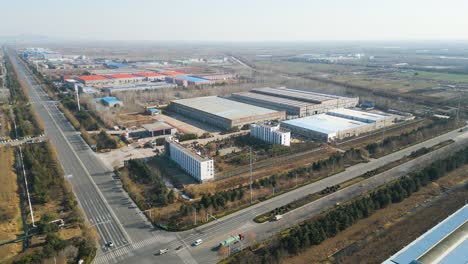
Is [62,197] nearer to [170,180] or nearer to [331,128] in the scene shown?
[170,180]

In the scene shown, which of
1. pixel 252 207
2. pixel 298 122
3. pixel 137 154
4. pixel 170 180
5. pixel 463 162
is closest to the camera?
pixel 252 207

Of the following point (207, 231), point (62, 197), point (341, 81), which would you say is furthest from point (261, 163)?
point (341, 81)

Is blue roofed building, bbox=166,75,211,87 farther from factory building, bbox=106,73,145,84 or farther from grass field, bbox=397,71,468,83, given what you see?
grass field, bbox=397,71,468,83

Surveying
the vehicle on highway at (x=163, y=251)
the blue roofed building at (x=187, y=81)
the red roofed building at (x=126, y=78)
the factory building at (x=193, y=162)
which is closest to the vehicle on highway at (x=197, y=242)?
the vehicle on highway at (x=163, y=251)

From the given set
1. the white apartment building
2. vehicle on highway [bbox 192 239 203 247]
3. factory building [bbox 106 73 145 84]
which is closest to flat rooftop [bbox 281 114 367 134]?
the white apartment building

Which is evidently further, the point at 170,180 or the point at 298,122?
the point at 298,122

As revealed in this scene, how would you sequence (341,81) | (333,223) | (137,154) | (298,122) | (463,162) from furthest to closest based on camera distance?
(341,81), (298,122), (137,154), (463,162), (333,223)

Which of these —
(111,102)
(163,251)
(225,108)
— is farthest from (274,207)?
(111,102)

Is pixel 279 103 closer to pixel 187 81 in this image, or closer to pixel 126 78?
pixel 187 81
